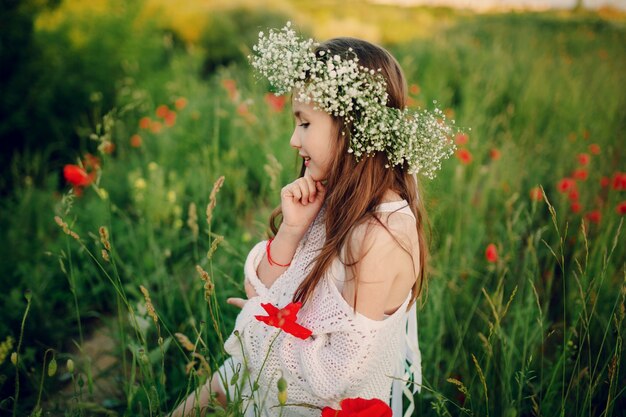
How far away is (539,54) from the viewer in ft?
21.7

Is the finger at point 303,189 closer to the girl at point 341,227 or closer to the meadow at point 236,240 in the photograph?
the girl at point 341,227

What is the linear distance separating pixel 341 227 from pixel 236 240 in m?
1.17

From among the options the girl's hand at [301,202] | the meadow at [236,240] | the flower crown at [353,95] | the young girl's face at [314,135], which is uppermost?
the flower crown at [353,95]

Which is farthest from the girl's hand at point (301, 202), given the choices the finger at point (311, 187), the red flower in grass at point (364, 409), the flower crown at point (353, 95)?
the red flower in grass at point (364, 409)

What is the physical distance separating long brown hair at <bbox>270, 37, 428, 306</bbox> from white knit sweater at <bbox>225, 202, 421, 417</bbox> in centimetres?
5

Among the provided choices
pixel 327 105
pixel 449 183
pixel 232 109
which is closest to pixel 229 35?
pixel 232 109

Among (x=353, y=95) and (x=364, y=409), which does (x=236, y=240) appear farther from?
(x=364, y=409)

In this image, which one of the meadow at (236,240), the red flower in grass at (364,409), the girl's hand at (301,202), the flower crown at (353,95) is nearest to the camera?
the red flower in grass at (364,409)

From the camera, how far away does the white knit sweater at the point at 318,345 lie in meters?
1.30

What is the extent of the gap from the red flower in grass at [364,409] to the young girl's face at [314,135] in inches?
27.5

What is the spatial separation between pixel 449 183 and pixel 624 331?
1.59 metres

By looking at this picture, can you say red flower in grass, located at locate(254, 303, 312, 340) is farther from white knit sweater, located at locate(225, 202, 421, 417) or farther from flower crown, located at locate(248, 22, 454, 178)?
flower crown, located at locate(248, 22, 454, 178)

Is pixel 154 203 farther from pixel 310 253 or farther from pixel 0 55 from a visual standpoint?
pixel 0 55

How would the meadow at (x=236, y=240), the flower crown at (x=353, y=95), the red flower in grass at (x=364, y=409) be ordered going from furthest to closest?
the meadow at (x=236, y=240)
the flower crown at (x=353, y=95)
the red flower in grass at (x=364, y=409)
